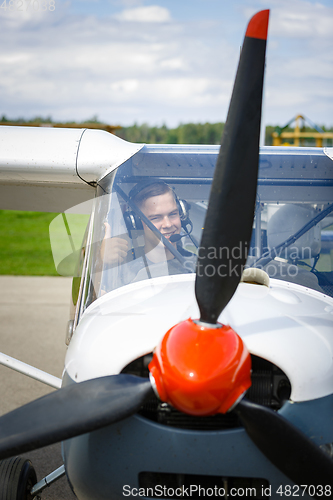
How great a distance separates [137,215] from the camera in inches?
83.8

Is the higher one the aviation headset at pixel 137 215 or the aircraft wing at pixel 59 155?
the aircraft wing at pixel 59 155

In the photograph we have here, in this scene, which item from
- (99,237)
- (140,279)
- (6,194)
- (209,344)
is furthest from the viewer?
(6,194)

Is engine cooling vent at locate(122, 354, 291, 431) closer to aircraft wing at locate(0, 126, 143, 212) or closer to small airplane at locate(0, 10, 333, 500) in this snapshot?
small airplane at locate(0, 10, 333, 500)

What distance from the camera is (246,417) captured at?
133 cm

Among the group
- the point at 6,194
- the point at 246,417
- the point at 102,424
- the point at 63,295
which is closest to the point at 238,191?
the point at 246,417

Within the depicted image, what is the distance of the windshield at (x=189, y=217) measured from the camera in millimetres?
1994

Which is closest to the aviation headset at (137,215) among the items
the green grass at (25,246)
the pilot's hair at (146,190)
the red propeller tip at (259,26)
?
the pilot's hair at (146,190)

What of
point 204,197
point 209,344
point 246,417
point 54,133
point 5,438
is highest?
point 54,133

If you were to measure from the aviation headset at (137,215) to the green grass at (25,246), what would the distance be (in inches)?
222

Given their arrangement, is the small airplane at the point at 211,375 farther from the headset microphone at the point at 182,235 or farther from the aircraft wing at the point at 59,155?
the aircraft wing at the point at 59,155

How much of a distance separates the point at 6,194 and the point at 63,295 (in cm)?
452

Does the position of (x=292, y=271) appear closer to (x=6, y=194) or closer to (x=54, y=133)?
(x=54, y=133)

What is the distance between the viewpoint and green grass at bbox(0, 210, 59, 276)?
400 inches

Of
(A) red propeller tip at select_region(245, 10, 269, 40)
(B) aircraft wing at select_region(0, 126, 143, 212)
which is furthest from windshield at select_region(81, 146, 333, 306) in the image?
(A) red propeller tip at select_region(245, 10, 269, 40)
